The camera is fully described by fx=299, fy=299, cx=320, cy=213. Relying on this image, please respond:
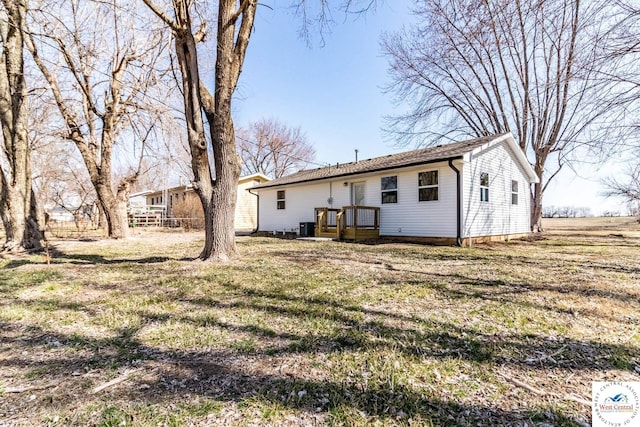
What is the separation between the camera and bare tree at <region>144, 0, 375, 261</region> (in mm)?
5406

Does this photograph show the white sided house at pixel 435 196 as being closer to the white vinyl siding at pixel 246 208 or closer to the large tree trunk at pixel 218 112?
the large tree trunk at pixel 218 112

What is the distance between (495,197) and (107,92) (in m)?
14.5

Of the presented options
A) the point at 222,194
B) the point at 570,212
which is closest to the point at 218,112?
the point at 222,194

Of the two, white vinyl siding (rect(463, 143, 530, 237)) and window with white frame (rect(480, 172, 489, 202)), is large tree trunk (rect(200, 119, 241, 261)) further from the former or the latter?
window with white frame (rect(480, 172, 489, 202))

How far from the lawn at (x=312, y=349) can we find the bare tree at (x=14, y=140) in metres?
3.50

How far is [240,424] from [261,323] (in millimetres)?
1327

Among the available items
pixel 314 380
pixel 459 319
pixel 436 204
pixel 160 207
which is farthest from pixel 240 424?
pixel 160 207

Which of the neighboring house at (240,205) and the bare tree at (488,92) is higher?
the bare tree at (488,92)

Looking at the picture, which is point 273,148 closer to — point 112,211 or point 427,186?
point 112,211

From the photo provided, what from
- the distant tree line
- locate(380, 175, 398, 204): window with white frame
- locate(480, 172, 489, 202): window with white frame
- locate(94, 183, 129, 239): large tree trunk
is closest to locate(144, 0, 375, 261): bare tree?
locate(380, 175, 398, 204): window with white frame

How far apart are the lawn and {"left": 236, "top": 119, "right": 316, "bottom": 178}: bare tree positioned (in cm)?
2591

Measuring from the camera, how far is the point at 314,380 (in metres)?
1.89

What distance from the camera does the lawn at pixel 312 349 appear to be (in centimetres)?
163

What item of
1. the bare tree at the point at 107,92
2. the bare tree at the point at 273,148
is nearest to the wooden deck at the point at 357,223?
the bare tree at the point at 107,92
